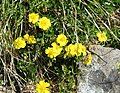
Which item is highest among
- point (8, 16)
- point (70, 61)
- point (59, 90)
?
point (8, 16)

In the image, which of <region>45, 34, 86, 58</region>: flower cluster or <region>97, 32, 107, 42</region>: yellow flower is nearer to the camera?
<region>45, 34, 86, 58</region>: flower cluster

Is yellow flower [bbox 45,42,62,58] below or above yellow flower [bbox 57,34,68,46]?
below

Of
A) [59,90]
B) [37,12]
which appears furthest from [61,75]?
[37,12]

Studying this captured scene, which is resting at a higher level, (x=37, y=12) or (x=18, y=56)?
(x=37, y=12)

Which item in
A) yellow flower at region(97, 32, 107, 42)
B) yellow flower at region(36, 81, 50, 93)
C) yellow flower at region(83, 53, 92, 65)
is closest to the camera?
yellow flower at region(36, 81, 50, 93)

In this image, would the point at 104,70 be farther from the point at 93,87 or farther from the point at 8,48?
the point at 8,48

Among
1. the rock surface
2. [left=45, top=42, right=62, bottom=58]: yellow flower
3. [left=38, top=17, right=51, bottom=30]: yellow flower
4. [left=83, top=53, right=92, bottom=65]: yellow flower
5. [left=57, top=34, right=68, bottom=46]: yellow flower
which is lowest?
the rock surface

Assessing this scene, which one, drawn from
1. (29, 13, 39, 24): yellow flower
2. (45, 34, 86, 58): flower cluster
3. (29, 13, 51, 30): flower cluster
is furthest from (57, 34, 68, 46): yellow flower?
(29, 13, 39, 24): yellow flower

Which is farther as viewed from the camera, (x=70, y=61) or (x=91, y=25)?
(x=91, y=25)

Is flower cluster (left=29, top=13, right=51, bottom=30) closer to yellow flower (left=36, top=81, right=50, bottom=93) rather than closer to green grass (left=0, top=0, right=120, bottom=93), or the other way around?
green grass (left=0, top=0, right=120, bottom=93)
